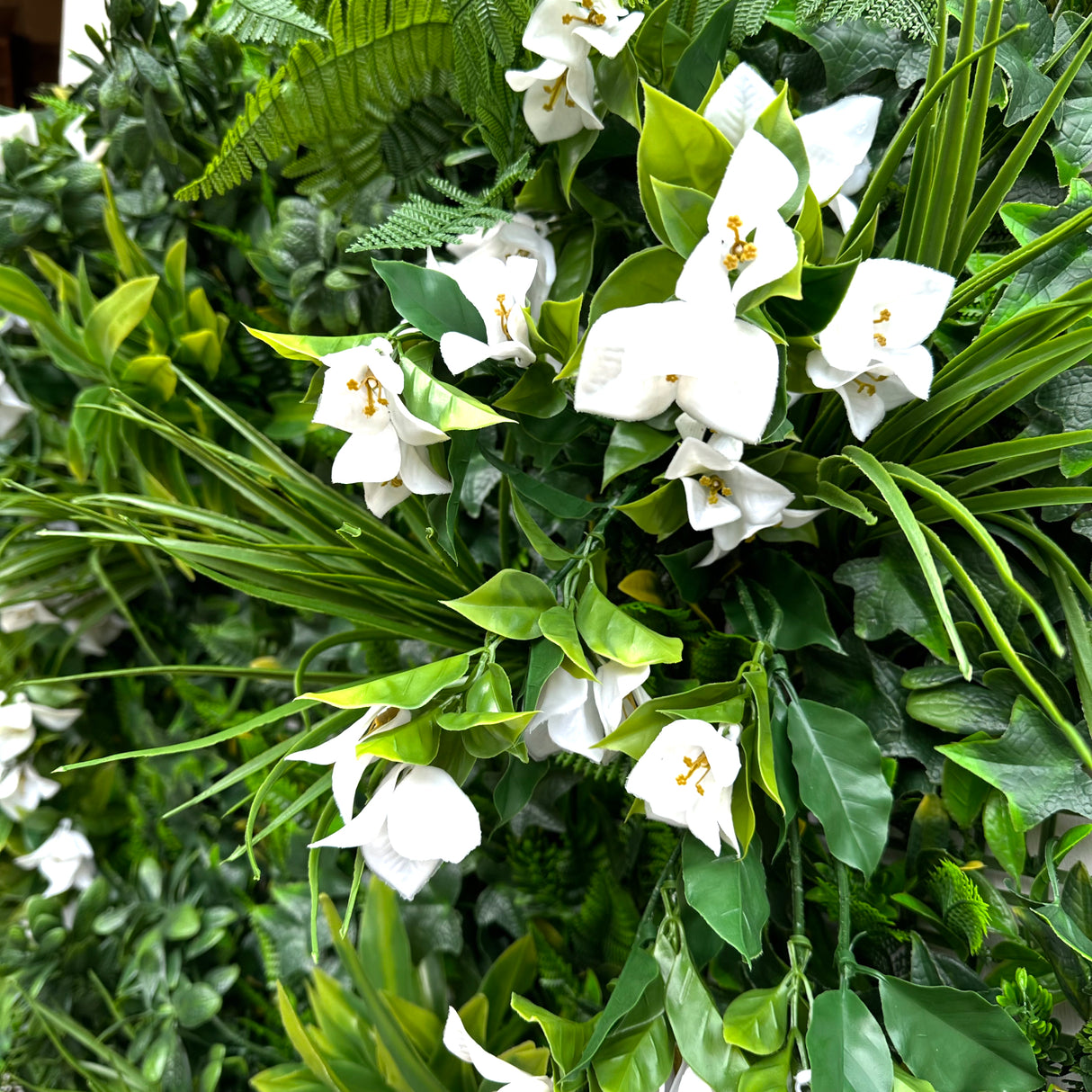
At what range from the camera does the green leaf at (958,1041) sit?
1.33ft

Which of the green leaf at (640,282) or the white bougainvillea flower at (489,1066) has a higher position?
the green leaf at (640,282)

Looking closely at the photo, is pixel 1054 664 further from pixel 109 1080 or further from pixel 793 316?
pixel 109 1080

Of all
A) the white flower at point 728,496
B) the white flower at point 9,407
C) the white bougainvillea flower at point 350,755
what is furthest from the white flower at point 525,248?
the white flower at point 9,407

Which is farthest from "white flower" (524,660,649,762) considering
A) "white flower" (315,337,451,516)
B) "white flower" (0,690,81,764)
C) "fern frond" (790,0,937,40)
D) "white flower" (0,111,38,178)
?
"white flower" (0,111,38,178)

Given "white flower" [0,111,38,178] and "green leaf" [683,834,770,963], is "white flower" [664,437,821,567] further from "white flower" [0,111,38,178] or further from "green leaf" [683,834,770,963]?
"white flower" [0,111,38,178]

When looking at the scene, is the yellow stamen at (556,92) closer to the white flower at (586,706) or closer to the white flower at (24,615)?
the white flower at (586,706)

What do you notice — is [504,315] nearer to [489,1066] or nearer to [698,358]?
[698,358]

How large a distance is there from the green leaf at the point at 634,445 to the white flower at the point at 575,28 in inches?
7.6

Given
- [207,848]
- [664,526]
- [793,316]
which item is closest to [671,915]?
[664,526]

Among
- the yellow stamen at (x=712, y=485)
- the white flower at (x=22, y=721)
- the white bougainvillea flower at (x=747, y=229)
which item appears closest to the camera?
the white bougainvillea flower at (x=747, y=229)

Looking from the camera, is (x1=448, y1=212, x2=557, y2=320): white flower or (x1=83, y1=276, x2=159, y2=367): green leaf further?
(x1=83, y1=276, x2=159, y2=367): green leaf

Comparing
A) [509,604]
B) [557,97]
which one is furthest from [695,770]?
[557,97]

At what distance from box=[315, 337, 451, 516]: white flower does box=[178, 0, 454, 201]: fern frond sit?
225 millimetres

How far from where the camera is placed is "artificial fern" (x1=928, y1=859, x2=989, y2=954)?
466 millimetres
